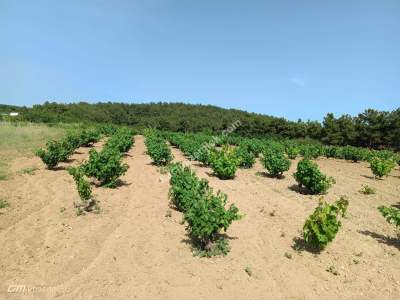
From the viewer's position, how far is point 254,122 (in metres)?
64.5

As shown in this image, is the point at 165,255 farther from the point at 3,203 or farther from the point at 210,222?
the point at 3,203

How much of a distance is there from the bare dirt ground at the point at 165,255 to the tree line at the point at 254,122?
1491 inches

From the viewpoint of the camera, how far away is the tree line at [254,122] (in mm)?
44750

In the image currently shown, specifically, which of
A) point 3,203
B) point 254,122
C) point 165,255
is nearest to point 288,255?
point 165,255

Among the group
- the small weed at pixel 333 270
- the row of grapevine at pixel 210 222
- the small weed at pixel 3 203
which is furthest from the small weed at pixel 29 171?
the small weed at pixel 333 270

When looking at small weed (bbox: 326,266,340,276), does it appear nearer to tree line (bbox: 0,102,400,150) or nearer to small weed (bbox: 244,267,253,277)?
small weed (bbox: 244,267,253,277)

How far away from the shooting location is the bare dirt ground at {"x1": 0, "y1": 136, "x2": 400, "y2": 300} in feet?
18.8

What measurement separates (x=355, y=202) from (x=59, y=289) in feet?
29.2

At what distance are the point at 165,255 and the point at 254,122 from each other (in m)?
58.8

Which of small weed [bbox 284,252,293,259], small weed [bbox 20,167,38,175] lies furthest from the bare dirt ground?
small weed [bbox 20,167,38,175]

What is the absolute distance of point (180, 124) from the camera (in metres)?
73.9

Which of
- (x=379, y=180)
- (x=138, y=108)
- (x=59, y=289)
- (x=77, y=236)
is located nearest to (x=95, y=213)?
(x=77, y=236)

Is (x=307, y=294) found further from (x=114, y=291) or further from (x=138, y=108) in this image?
(x=138, y=108)

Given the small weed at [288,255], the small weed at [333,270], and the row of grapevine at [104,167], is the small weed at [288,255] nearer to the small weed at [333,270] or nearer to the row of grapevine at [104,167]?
the small weed at [333,270]
